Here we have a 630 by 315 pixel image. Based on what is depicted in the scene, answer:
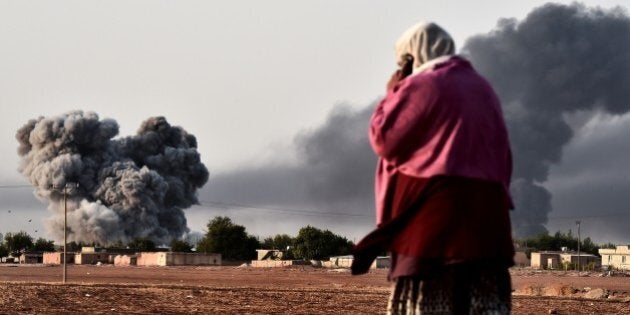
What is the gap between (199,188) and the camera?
165875mm

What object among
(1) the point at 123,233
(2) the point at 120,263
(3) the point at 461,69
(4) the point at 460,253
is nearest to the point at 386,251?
(4) the point at 460,253

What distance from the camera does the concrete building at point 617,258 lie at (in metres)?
105

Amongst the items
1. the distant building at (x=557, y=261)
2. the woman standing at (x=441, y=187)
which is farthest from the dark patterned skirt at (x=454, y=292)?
the distant building at (x=557, y=261)

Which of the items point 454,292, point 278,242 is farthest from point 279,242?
point 454,292

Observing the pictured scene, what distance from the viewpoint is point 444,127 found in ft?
11.3

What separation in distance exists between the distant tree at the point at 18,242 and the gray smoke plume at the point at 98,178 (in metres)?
6.36

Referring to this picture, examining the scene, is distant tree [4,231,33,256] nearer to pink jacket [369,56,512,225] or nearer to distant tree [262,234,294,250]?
distant tree [262,234,294,250]

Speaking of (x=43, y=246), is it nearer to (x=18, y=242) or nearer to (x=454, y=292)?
(x=18, y=242)

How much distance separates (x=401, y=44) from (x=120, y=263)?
100m

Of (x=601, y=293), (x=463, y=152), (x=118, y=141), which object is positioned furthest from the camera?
(x=118, y=141)

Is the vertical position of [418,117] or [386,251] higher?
[418,117]

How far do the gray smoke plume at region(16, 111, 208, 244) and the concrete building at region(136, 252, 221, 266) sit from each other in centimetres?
4357

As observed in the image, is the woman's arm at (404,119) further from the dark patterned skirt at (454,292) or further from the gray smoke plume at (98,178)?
the gray smoke plume at (98,178)

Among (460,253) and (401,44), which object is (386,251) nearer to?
(460,253)
